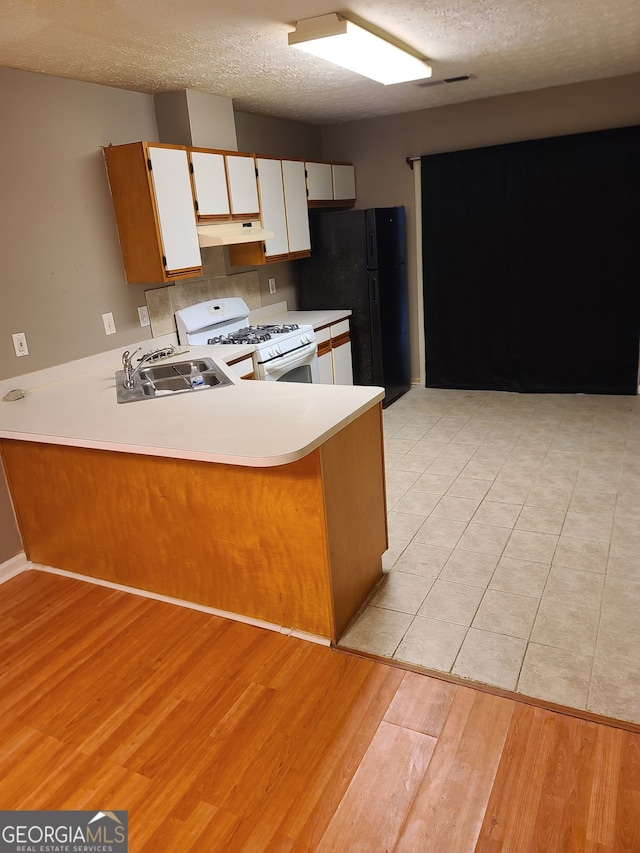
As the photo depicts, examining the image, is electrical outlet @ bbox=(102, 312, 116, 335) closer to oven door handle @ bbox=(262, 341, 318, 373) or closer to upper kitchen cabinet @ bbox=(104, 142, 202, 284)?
upper kitchen cabinet @ bbox=(104, 142, 202, 284)

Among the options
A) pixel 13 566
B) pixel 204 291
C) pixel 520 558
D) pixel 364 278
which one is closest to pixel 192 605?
pixel 13 566

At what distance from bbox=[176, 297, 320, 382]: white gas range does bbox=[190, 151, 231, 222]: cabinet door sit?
0.64 metres

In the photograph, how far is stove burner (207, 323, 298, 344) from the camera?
407cm

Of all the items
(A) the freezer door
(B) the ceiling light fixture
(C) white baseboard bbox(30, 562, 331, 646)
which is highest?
(B) the ceiling light fixture

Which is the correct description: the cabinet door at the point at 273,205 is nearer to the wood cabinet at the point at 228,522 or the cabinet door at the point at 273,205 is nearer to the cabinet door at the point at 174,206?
the cabinet door at the point at 174,206

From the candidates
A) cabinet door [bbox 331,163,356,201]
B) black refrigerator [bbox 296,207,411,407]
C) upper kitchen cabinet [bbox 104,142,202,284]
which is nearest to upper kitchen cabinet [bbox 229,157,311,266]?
black refrigerator [bbox 296,207,411,407]

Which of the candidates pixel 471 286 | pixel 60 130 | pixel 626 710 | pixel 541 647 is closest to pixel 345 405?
pixel 541 647

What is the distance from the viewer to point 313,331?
179 inches

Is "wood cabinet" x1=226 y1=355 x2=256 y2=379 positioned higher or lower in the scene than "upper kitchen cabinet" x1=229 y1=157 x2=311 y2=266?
lower

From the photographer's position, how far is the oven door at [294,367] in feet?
13.2

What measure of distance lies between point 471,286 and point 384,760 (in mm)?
4433

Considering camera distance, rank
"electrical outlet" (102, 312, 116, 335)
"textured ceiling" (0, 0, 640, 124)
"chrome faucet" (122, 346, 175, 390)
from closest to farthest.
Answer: "textured ceiling" (0, 0, 640, 124) < "chrome faucet" (122, 346, 175, 390) < "electrical outlet" (102, 312, 116, 335)

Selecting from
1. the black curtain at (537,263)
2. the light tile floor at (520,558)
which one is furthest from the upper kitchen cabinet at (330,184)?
the light tile floor at (520,558)

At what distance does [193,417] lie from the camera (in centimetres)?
249
